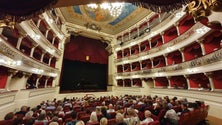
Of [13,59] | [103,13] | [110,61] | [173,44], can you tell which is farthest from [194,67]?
[110,61]

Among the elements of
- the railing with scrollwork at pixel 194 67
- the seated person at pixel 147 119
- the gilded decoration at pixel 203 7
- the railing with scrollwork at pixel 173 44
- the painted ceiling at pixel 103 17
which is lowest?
the seated person at pixel 147 119

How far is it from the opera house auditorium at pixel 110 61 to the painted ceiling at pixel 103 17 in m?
0.12

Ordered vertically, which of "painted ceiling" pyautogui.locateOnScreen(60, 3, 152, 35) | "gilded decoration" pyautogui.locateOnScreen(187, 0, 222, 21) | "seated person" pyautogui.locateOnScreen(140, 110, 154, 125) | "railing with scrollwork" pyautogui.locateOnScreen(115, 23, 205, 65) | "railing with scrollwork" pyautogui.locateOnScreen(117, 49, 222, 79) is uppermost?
"painted ceiling" pyautogui.locateOnScreen(60, 3, 152, 35)

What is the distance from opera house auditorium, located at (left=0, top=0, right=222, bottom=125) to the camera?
286 centimetres

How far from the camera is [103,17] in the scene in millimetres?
16094

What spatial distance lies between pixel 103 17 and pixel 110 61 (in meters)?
6.87

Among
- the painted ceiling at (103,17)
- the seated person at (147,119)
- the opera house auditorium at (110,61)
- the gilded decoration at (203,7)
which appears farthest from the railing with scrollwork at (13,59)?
the painted ceiling at (103,17)

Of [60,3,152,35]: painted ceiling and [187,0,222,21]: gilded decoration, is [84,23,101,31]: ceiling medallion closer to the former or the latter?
[60,3,152,35]: painted ceiling

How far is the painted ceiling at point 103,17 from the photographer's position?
561 inches

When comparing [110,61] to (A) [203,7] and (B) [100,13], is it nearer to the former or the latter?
(B) [100,13]

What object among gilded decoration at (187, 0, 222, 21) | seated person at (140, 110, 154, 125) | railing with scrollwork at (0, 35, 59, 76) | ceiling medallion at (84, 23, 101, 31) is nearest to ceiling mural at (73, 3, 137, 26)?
ceiling medallion at (84, 23, 101, 31)

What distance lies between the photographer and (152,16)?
14.6 m

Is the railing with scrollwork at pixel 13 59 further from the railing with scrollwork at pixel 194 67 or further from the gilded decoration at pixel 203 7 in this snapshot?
the railing with scrollwork at pixel 194 67

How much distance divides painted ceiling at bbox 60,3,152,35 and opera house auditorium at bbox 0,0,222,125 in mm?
124
